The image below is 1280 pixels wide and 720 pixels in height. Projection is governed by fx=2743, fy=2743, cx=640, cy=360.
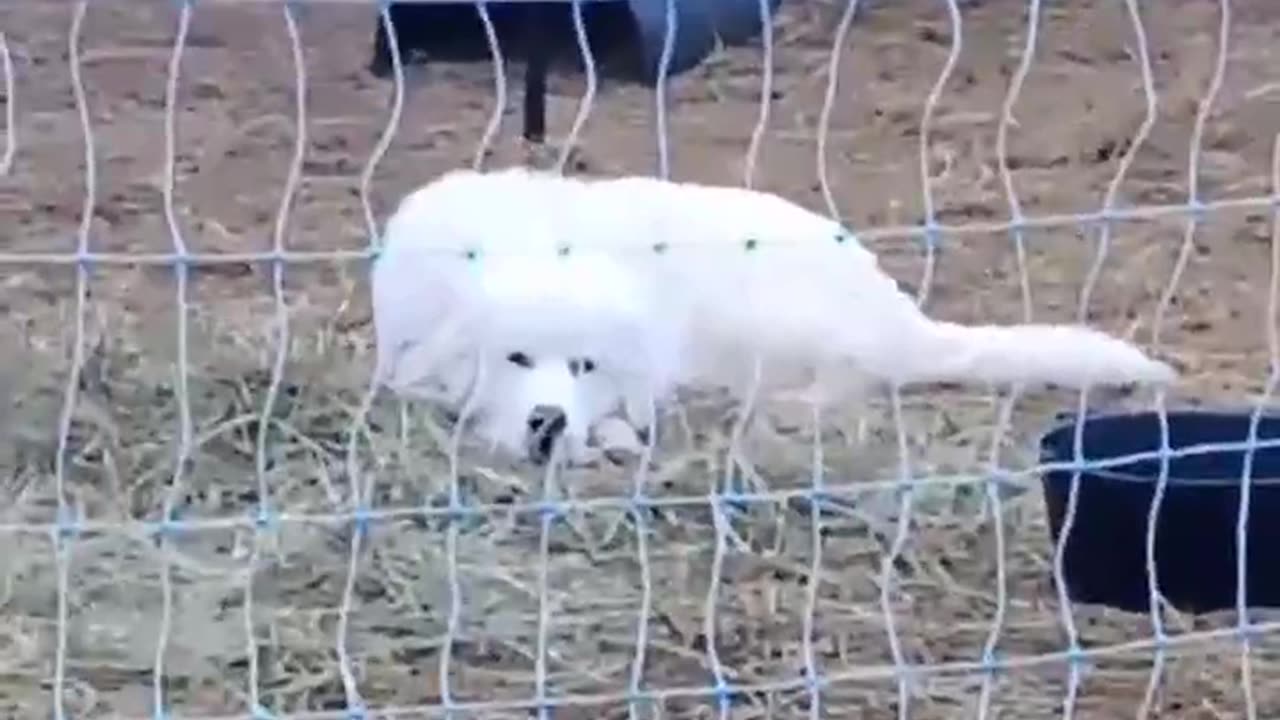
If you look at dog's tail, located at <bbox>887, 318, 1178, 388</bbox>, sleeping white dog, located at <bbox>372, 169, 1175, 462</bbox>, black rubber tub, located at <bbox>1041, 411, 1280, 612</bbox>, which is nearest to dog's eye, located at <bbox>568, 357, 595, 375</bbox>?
sleeping white dog, located at <bbox>372, 169, 1175, 462</bbox>

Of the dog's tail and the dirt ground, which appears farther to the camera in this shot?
the dog's tail

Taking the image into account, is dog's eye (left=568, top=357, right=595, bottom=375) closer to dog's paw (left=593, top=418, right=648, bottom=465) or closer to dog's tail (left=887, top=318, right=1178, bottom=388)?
dog's paw (left=593, top=418, right=648, bottom=465)

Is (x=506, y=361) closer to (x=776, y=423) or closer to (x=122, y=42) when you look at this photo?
(x=776, y=423)

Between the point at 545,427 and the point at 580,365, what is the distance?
68 mm

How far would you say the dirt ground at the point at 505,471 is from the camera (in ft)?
6.38

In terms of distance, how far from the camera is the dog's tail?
7.61 feet

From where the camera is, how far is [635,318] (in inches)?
88.7

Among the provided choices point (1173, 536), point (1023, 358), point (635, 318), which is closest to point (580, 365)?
point (635, 318)

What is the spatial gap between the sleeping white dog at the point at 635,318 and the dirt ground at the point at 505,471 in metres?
0.06

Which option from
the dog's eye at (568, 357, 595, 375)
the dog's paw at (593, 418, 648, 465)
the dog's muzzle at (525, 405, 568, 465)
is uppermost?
the dog's eye at (568, 357, 595, 375)

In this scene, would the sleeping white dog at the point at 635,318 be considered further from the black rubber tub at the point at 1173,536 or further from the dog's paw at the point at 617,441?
the black rubber tub at the point at 1173,536

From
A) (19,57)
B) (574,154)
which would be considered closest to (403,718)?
(574,154)

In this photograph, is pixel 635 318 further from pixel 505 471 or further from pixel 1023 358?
pixel 1023 358

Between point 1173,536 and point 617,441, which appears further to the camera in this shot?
point 617,441
